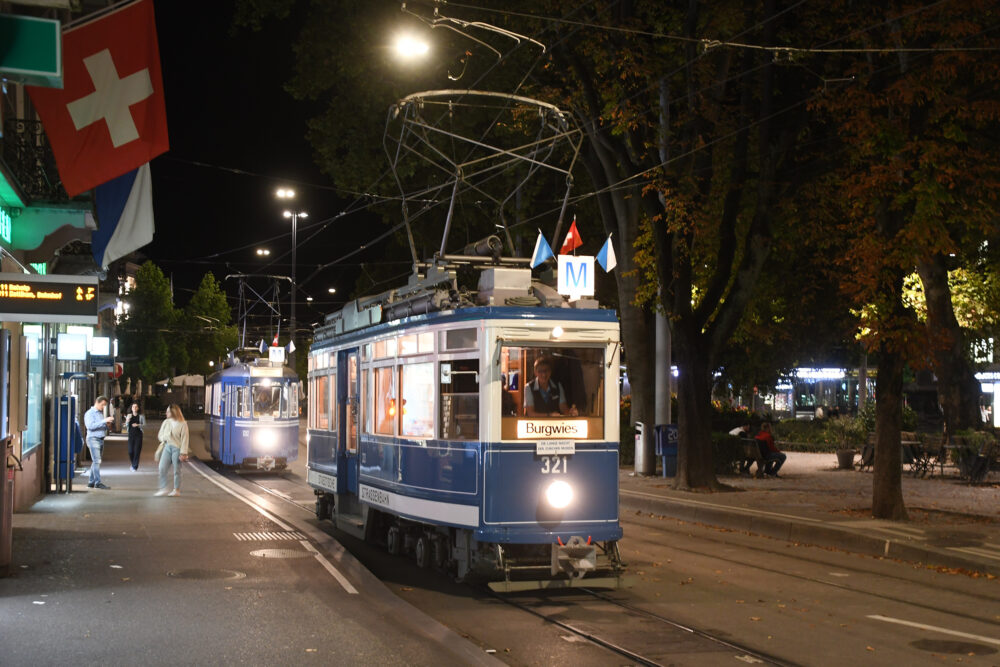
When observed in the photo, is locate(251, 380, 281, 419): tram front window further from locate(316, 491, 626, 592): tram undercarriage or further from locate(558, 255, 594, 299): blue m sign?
locate(558, 255, 594, 299): blue m sign

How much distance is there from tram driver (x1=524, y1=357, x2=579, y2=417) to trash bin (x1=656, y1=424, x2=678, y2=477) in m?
13.2

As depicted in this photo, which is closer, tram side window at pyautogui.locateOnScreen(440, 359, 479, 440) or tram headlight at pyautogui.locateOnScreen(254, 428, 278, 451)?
tram side window at pyautogui.locateOnScreen(440, 359, 479, 440)

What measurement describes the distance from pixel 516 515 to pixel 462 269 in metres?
3.64

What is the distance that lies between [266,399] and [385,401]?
1589cm

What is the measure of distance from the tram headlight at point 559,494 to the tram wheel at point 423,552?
206 cm

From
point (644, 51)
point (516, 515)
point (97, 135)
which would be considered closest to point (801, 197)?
point (644, 51)

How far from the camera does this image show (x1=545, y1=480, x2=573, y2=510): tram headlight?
11.0 meters

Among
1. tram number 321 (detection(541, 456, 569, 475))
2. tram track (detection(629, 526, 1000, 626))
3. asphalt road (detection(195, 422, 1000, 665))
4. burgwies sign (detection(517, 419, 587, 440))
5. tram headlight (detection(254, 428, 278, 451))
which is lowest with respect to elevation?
tram track (detection(629, 526, 1000, 626))

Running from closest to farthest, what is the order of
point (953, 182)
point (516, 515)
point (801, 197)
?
point (516, 515)
point (953, 182)
point (801, 197)

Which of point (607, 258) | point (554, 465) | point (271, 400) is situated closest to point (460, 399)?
point (554, 465)

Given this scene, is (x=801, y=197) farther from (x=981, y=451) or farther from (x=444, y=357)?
(x=444, y=357)

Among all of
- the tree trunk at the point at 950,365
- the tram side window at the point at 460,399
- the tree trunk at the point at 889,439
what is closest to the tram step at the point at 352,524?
the tram side window at the point at 460,399

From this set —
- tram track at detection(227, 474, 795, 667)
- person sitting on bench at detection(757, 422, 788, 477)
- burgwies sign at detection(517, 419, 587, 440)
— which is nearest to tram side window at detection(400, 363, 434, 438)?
burgwies sign at detection(517, 419, 587, 440)

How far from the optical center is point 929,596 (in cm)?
1154
